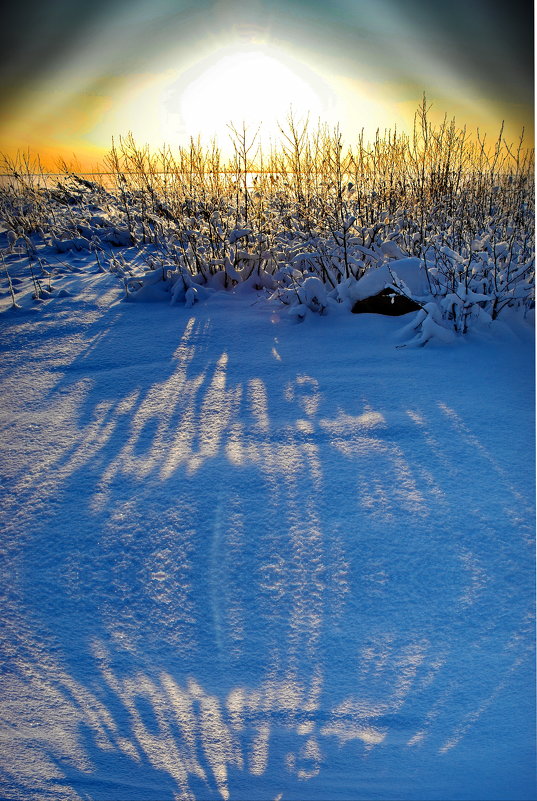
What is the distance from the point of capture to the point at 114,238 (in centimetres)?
704

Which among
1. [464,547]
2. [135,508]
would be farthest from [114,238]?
[464,547]

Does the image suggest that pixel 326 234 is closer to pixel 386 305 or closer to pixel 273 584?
pixel 386 305

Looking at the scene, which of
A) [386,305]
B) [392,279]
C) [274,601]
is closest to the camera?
[274,601]

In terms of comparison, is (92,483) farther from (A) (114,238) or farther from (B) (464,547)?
(A) (114,238)

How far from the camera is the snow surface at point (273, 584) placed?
1.11 meters

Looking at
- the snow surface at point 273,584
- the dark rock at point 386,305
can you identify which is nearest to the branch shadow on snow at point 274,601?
the snow surface at point 273,584

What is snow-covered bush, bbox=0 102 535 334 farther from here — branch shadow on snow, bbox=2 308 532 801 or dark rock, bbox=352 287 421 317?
branch shadow on snow, bbox=2 308 532 801

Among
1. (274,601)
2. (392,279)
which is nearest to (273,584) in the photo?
(274,601)

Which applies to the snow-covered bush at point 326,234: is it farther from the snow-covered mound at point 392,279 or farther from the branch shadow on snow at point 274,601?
the branch shadow on snow at point 274,601

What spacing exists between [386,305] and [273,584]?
2.70 meters

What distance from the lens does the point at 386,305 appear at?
147 inches

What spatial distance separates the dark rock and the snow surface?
3.03 ft

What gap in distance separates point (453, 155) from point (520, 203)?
1.24m

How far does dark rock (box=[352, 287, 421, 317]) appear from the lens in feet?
12.1
